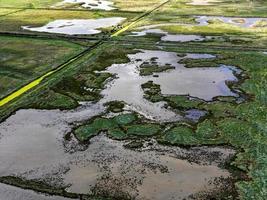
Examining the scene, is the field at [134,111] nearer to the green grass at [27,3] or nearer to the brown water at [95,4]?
the brown water at [95,4]

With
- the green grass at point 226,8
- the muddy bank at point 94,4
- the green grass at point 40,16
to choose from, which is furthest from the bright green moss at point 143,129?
the muddy bank at point 94,4

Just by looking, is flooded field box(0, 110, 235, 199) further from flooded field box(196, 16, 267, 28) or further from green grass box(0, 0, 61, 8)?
green grass box(0, 0, 61, 8)

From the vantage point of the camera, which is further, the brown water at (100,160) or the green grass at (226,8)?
the green grass at (226,8)

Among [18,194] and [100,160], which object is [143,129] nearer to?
[100,160]

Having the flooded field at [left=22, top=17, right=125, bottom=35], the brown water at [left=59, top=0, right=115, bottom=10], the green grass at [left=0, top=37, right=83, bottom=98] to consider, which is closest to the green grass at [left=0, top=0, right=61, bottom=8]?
the brown water at [left=59, top=0, right=115, bottom=10]

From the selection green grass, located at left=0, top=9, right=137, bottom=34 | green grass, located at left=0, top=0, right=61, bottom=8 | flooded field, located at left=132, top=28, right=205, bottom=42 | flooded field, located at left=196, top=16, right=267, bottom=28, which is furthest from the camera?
green grass, located at left=0, top=0, right=61, bottom=8

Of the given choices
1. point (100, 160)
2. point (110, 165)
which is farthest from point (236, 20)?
point (110, 165)

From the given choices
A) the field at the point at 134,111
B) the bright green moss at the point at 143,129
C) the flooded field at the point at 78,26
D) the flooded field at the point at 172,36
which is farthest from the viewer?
the flooded field at the point at 78,26
